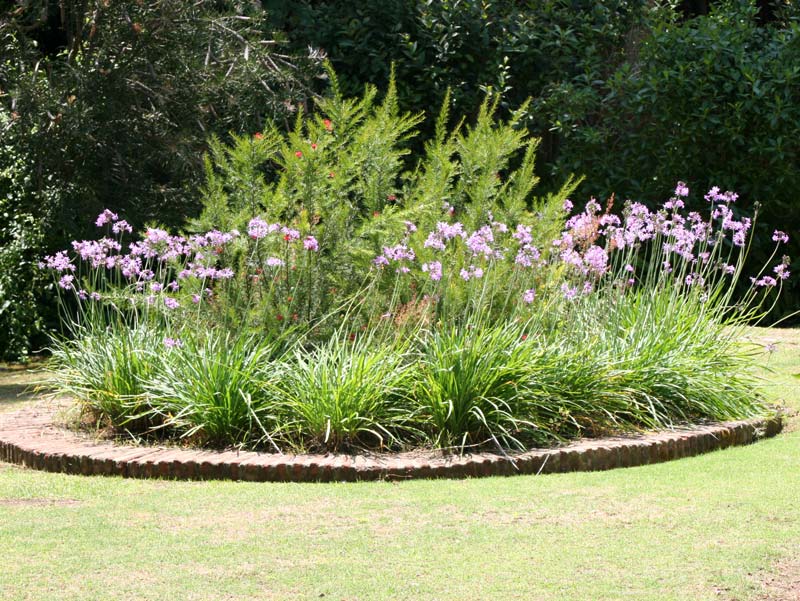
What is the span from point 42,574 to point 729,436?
161 inches

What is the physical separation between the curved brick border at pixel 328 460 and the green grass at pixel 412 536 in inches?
5.1

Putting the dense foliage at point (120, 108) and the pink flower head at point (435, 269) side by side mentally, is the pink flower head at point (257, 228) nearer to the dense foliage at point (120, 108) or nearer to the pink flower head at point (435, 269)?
the pink flower head at point (435, 269)

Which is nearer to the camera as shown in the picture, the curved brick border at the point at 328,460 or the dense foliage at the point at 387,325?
the curved brick border at the point at 328,460

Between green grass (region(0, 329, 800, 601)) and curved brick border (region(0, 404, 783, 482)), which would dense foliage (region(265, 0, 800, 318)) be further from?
green grass (region(0, 329, 800, 601))

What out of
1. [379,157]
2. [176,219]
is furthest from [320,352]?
[176,219]

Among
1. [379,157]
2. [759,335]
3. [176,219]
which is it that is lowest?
[759,335]

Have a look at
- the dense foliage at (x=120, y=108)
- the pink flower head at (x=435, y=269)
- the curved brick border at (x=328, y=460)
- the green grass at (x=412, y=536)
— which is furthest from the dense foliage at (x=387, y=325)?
the dense foliage at (x=120, y=108)

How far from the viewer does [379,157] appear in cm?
819

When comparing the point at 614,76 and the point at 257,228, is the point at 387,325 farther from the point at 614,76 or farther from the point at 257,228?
the point at 614,76

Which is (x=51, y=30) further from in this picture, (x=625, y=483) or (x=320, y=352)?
(x=625, y=483)

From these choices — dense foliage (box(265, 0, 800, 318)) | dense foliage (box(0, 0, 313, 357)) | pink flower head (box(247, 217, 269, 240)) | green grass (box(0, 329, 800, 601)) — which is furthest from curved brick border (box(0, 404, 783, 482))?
dense foliage (box(265, 0, 800, 318))

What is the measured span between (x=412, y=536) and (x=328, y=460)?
135 centimetres

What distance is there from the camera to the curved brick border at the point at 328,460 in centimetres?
598

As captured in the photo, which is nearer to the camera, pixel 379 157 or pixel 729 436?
pixel 729 436
